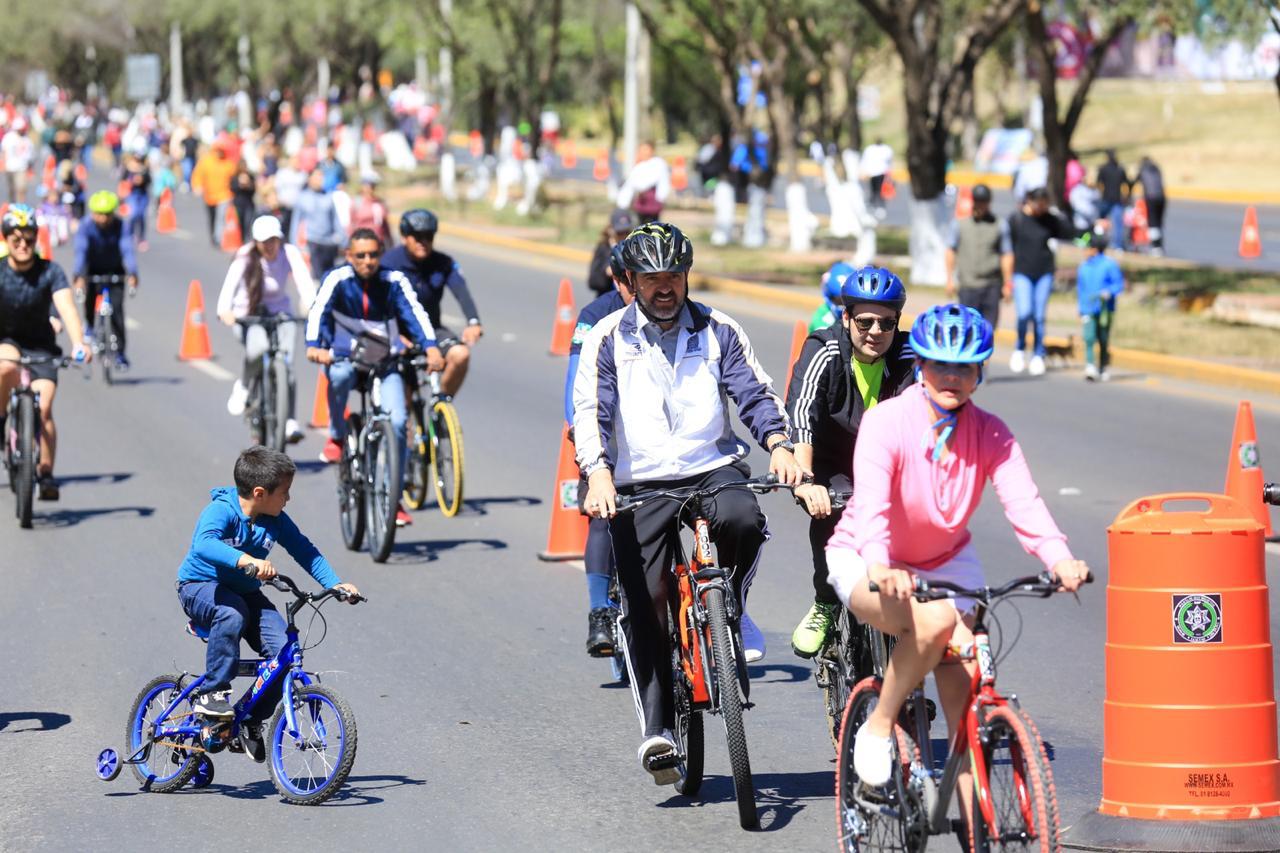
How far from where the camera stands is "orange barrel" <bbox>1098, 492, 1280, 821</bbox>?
6234 millimetres

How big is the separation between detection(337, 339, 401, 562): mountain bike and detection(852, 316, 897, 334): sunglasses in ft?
15.7

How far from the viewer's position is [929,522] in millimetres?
5574

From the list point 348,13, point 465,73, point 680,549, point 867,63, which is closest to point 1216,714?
point 680,549

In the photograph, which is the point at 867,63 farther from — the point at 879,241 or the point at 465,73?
the point at 879,241

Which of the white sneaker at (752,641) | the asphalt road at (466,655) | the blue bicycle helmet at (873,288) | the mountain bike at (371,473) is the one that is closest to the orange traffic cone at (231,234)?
the asphalt road at (466,655)

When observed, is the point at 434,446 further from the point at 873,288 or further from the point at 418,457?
the point at 873,288

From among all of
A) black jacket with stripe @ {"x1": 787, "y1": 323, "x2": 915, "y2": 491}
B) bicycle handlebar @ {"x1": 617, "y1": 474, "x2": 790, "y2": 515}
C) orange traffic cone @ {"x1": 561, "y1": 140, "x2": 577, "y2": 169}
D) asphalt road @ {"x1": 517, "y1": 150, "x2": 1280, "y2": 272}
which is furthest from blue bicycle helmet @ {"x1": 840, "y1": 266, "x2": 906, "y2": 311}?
orange traffic cone @ {"x1": 561, "y1": 140, "x2": 577, "y2": 169}

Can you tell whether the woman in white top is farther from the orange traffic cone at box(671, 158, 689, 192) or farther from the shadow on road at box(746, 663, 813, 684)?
the orange traffic cone at box(671, 158, 689, 192)

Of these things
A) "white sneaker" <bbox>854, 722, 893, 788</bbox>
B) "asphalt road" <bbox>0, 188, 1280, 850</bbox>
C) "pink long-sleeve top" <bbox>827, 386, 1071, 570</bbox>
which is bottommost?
"asphalt road" <bbox>0, 188, 1280, 850</bbox>

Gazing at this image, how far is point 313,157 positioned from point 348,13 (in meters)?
20.6

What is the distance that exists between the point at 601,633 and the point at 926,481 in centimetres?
304

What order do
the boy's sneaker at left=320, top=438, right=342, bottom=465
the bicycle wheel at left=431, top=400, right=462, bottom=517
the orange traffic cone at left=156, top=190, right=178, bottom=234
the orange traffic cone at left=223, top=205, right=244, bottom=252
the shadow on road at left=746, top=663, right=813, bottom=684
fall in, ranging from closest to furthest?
1. the shadow on road at left=746, top=663, right=813, bottom=684
2. the bicycle wheel at left=431, top=400, right=462, bottom=517
3. the boy's sneaker at left=320, top=438, right=342, bottom=465
4. the orange traffic cone at left=223, top=205, right=244, bottom=252
5. the orange traffic cone at left=156, top=190, right=178, bottom=234

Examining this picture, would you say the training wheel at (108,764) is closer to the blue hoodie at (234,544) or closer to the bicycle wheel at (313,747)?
the bicycle wheel at (313,747)

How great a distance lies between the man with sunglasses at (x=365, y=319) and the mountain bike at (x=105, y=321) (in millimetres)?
7664
